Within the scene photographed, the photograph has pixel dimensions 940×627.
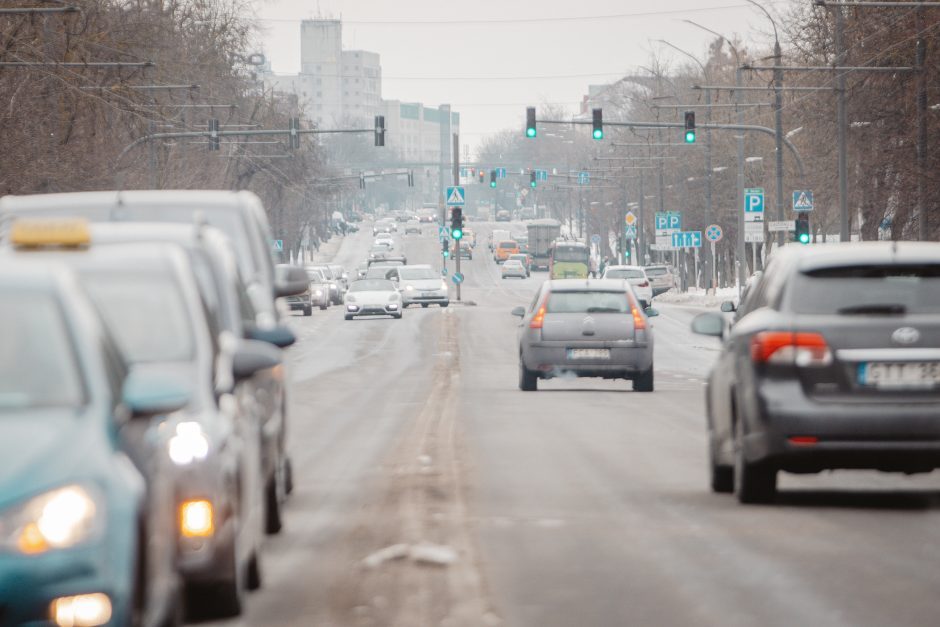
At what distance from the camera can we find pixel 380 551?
10680mm

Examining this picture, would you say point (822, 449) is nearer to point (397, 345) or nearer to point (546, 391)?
point (546, 391)

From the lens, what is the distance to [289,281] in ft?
47.0

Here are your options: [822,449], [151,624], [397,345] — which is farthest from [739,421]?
[397,345]

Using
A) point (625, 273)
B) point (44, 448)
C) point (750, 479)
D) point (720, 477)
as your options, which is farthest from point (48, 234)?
point (625, 273)

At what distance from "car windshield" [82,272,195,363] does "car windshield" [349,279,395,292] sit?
5591 cm

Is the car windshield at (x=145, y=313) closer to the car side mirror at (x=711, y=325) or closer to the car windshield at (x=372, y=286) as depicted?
the car side mirror at (x=711, y=325)

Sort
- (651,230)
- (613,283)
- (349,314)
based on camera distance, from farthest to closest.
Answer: (651,230)
(349,314)
(613,283)

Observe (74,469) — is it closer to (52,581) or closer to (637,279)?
(52,581)

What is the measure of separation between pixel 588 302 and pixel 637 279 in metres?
42.6

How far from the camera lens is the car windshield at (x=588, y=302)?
27.5 meters

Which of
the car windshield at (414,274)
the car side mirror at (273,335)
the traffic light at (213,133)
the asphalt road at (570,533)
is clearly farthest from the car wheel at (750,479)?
the car windshield at (414,274)

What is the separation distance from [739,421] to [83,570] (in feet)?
24.4

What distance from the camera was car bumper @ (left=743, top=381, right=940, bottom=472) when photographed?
12.1 meters

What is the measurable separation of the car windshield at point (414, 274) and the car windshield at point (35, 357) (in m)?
69.8
